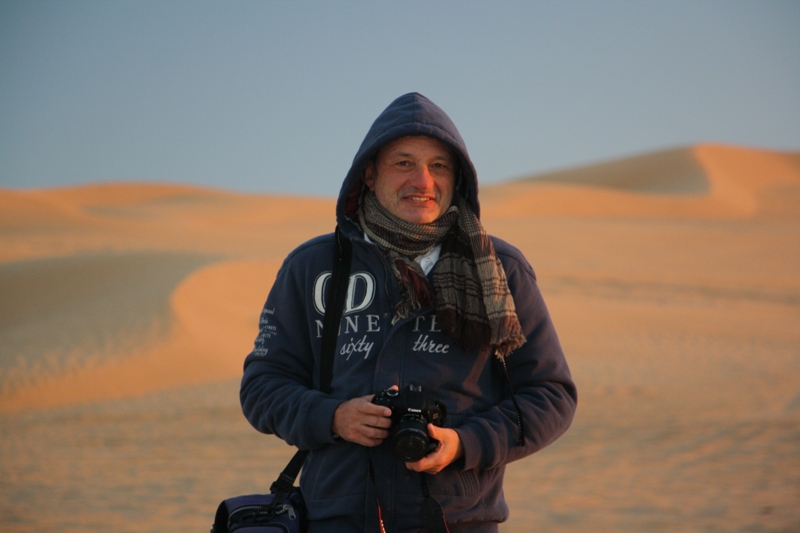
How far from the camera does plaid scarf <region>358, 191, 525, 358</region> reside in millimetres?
2670

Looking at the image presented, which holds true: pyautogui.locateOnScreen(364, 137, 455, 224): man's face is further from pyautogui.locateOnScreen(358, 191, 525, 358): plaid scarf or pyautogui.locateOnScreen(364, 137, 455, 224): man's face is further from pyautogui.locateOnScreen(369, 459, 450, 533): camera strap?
pyautogui.locateOnScreen(369, 459, 450, 533): camera strap

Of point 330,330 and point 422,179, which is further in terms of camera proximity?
point 422,179

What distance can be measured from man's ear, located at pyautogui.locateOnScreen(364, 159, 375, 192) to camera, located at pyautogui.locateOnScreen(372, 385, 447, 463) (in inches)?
33.0

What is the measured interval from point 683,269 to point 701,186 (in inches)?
1054

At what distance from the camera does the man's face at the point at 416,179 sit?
2.85 meters

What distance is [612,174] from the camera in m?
59.0

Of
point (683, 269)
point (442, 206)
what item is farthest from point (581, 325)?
point (442, 206)

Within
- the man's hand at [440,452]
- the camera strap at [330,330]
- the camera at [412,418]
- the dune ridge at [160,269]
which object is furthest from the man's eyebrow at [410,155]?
the dune ridge at [160,269]

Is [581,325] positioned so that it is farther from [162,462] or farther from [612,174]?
[612,174]

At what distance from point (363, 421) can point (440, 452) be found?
24 centimetres

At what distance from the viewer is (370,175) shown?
10.0 ft

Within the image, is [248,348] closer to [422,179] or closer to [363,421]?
[422,179]

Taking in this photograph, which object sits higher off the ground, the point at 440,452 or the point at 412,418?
the point at 412,418

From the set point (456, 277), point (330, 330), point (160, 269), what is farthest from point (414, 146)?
point (160, 269)
